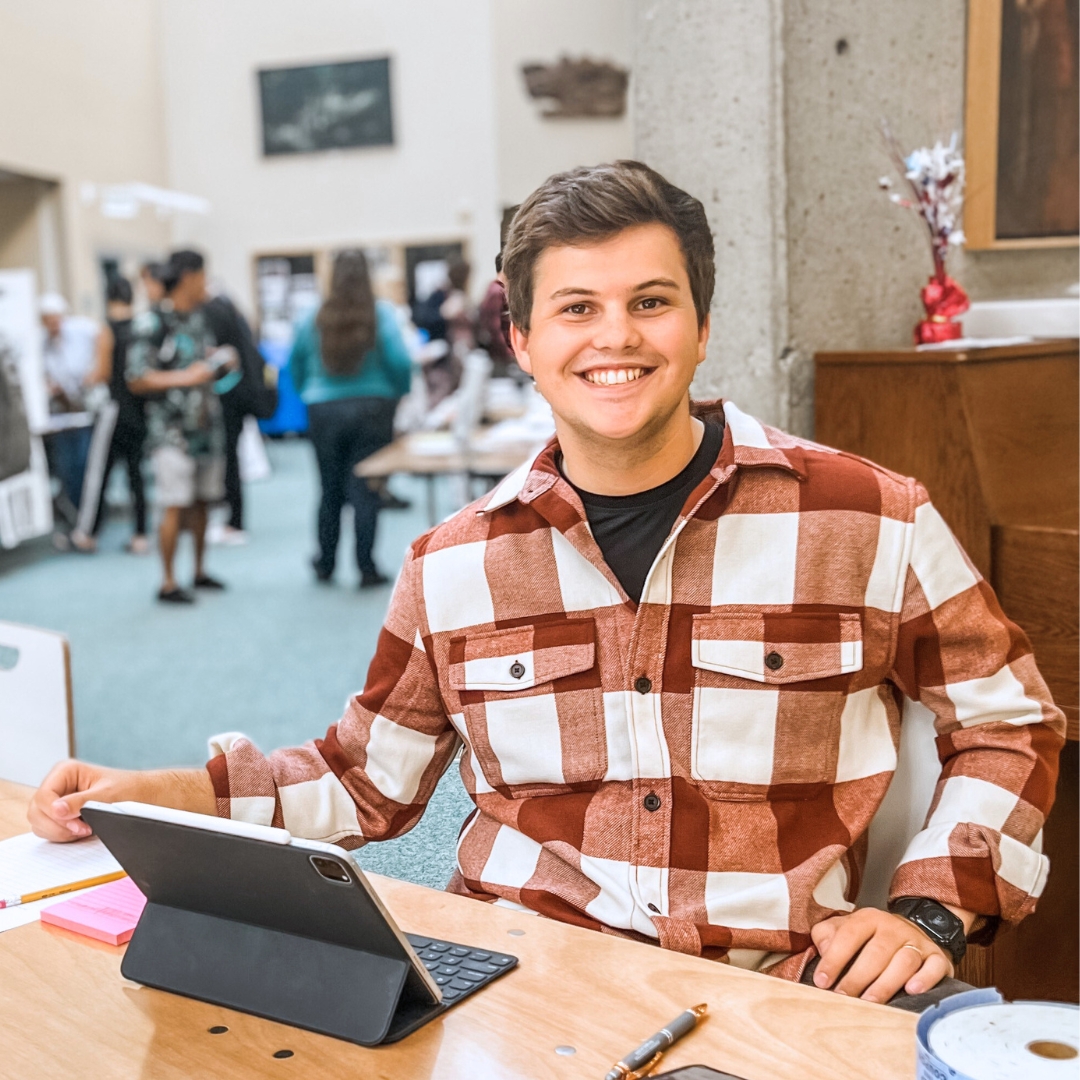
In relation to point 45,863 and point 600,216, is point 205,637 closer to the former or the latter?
point 45,863

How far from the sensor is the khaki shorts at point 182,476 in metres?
5.85

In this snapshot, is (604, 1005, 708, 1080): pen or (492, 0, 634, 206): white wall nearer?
(604, 1005, 708, 1080): pen

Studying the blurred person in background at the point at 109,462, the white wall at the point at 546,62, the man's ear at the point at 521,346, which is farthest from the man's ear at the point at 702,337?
the white wall at the point at 546,62

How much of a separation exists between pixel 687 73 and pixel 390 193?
12018 millimetres

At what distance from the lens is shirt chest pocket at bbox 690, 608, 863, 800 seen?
135 cm

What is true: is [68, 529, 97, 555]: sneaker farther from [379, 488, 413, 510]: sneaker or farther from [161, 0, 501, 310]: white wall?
[161, 0, 501, 310]: white wall

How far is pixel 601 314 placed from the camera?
4.50 feet

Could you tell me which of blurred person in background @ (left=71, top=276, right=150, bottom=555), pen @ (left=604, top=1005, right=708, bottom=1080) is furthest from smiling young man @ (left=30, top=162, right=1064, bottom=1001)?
blurred person in background @ (left=71, top=276, right=150, bottom=555)

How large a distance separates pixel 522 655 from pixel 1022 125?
178 cm

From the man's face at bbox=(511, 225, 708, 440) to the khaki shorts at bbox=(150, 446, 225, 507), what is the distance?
4.74m

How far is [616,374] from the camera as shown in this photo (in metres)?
1.37

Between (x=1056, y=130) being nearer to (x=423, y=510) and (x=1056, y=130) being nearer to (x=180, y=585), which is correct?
(x=180, y=585)

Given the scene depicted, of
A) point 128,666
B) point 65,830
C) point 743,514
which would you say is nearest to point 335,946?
point 65,830

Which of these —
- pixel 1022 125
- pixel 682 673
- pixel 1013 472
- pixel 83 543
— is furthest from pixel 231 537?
pixel 682 673
